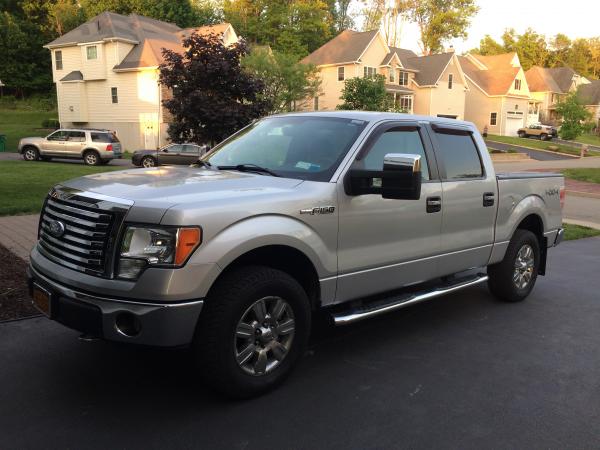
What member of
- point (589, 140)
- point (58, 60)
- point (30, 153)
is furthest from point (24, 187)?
point (589, 140)

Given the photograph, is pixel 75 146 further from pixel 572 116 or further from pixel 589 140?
pixel 589 140

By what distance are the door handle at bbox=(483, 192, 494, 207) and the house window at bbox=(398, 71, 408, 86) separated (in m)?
47.9

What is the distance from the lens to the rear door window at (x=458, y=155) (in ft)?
16.7

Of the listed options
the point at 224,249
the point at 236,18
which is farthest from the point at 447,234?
the point at 236,18

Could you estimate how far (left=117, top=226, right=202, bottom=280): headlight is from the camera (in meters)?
3.19

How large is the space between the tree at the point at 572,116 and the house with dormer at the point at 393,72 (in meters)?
10.7

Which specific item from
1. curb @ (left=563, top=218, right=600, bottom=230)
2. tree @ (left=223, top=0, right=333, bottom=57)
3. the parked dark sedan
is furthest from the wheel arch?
tree @ (left=223, top=0, right=333, bottom=57)

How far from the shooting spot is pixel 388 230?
4.39 metres

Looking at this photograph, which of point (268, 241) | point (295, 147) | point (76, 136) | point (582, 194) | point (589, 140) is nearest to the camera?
point (268, 241)

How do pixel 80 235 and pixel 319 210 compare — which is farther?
pixel 319 210

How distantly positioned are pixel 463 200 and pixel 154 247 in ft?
9.96

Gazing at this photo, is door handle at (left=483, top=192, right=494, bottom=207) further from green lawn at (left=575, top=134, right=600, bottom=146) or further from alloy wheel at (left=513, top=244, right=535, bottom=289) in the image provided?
green lawn at (left=575, top=134, right=600, bottom=146)

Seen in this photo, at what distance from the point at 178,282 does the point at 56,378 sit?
145 cm

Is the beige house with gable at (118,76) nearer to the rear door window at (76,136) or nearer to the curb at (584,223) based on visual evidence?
the rear door window at (76,136)
